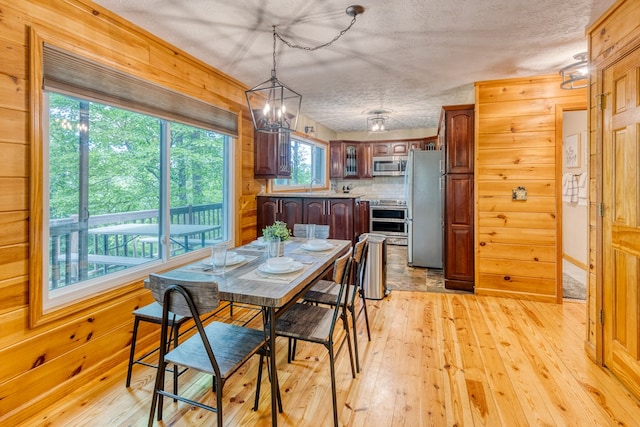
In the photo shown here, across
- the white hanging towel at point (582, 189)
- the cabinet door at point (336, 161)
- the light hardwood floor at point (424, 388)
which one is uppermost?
the cabinet door at point (336, 161)

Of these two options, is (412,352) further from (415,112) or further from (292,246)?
(415,112)

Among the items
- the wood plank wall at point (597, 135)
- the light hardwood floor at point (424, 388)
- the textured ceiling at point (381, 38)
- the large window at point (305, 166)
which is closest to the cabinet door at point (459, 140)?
the textured ceiling at point (381, 38)

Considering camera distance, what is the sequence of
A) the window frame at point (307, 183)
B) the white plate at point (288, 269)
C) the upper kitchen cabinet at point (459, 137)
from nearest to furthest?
the white plate at point (288, 269), the upper kitchen cabinet at point (459, 137), the window frame at point (307, 183)

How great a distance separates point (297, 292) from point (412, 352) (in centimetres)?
127

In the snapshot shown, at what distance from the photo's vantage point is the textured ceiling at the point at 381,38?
217 cm

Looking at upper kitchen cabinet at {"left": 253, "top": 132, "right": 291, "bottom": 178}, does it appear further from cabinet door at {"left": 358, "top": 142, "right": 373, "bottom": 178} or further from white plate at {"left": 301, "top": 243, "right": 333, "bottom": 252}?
cabinet door at {"left": 358, "top": 142, "right": 373, "bottom": 178}

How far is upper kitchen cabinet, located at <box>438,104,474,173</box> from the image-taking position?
12.6 feet

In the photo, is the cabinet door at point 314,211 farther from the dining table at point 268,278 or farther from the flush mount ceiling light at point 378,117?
the flush mount ceiling light at point 378,117

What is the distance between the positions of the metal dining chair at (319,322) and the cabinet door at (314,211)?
1.88m

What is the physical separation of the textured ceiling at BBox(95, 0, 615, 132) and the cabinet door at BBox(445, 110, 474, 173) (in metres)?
0.35

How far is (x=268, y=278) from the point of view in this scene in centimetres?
185

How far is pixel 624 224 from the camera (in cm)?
205

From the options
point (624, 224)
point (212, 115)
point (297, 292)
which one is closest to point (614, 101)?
point (624, 224)

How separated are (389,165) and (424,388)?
5.14 metres
